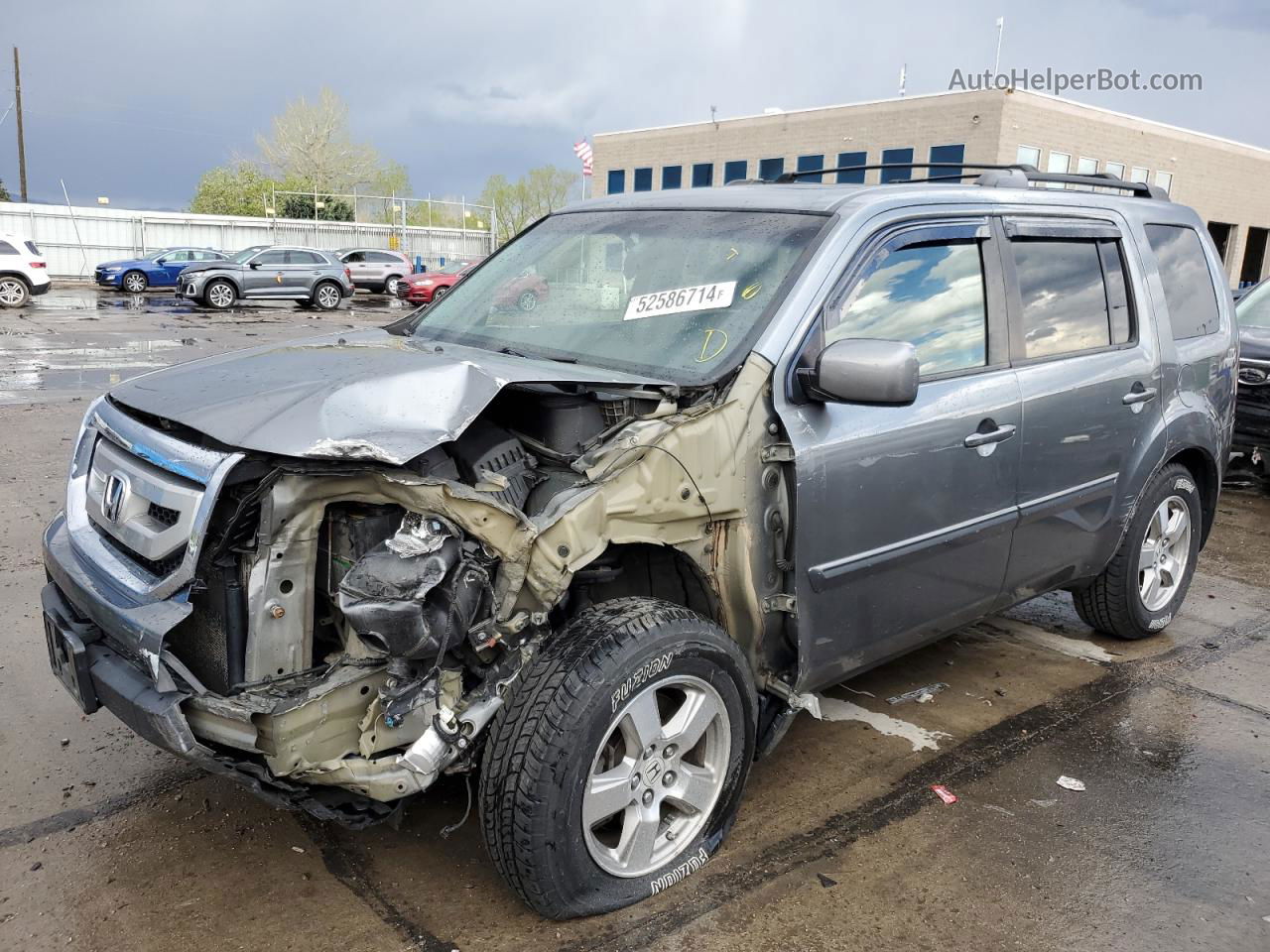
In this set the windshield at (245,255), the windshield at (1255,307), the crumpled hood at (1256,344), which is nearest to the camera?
the crumpled hood at (1256,344)

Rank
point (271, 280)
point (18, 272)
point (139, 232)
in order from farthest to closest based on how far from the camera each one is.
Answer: point (139, 232), point (271, 280), point (18, 272)

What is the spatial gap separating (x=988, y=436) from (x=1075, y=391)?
0.62 m

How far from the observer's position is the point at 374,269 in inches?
1242

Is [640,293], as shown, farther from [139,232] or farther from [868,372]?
[139,232]

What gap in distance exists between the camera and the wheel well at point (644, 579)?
2988 millimetres

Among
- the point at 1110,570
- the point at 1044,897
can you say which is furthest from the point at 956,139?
the point at 1044,897

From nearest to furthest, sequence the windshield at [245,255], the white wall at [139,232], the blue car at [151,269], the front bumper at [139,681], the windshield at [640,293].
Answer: the front bumper at [139,681], the windshield at [640,293], the windshield at [245,255], the blue car at [151,269], the white wall at [139,232]

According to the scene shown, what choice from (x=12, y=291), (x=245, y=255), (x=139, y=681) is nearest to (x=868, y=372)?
(x=139, y=681)

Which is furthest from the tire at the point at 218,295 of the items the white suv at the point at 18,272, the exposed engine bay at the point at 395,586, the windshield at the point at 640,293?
the exposed engine bay at the point at 395,586

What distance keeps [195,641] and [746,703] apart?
1.52 metres

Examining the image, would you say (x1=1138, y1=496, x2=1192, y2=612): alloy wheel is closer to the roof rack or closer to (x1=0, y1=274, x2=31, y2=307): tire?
the roof rack

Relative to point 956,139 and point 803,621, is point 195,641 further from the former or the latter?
point 956,139

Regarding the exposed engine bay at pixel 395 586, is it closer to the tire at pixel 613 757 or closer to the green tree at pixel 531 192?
the tire at pixel 613 757

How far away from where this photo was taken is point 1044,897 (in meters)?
3.00
